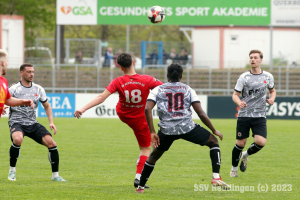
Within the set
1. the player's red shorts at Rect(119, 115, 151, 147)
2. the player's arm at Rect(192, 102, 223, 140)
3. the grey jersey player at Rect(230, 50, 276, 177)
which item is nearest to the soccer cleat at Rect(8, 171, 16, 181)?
the player's red shorts at Rect(119, 115, 151, 147)

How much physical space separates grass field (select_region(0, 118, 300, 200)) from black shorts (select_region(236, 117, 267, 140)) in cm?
70

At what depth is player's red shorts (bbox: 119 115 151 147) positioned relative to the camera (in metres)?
6.71

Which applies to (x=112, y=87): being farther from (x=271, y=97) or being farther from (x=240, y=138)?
(x=271, y=97)

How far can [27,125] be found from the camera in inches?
283

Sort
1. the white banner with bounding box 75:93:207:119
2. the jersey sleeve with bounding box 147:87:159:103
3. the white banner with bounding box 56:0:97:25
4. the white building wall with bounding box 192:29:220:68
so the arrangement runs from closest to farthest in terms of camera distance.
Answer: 1. the jersey sleeve with bounding box 147:87:159:103
2. the white banner with bounding box 75:93:207:119
3. the white banner with bounding box 56:0:97:25
4. the white building wall with bounding box 192:29:220:68

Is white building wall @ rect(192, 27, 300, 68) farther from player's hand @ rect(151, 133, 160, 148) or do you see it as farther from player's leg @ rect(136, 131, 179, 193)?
player's hand @ rect(151, 133, 160, 148)

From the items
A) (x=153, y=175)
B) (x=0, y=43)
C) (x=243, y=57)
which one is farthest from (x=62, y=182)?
(x=243, y=57)

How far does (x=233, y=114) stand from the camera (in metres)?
20.4

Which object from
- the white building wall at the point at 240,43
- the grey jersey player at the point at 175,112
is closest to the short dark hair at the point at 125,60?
the grey jersey player at the point at 175,112

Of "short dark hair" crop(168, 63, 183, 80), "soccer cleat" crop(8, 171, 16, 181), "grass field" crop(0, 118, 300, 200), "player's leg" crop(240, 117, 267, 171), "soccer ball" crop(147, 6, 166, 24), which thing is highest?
"soccer ball" crop(147, 6, 166, 24)

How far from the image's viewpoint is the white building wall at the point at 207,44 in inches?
1172

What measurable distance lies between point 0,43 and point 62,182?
21.3 metres

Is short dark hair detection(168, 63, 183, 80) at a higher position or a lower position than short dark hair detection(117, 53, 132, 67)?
lower

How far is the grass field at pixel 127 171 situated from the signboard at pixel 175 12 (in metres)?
12.2
